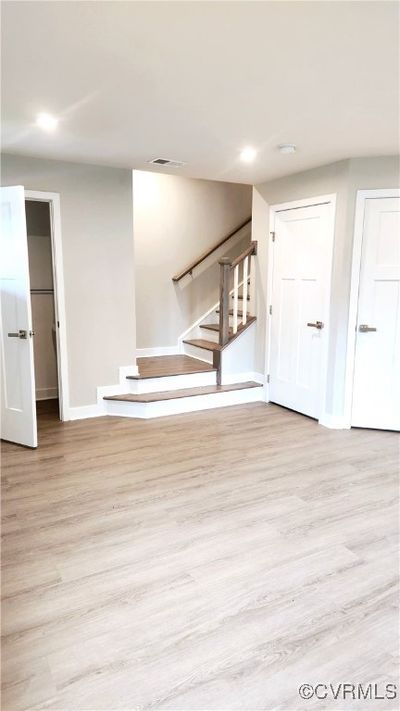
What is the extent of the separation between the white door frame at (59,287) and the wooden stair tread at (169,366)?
663mm

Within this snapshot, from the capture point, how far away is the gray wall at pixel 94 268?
12.8ft

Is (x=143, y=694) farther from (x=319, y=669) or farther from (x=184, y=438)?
(x=184, y=438)

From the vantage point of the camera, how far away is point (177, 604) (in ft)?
6.01

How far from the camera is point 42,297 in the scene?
15.5 feet

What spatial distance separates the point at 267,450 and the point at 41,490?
1738mm

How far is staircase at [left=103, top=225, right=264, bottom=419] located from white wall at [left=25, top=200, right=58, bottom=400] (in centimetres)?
96

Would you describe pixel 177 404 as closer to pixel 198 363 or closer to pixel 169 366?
pixel 169 366

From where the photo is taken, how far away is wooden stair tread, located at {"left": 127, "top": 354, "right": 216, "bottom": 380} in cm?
455

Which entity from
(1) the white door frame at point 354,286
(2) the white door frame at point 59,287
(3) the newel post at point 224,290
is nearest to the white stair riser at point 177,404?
(2) the white door frame at point 59,287

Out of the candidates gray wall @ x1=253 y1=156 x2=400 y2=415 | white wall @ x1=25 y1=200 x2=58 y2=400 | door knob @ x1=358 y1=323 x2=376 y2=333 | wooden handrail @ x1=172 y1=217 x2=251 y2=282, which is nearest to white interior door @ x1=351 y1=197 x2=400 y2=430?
door knob @ x1=358 y1=323 x2=376 y2=333

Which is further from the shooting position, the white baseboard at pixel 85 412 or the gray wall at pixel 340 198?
the white baseboard at pixel 85 412

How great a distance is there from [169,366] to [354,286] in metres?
2.22

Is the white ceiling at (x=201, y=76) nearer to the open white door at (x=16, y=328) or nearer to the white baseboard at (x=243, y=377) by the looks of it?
the open white door at (x=16, y=328)

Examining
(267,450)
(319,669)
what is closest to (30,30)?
(319,669)
